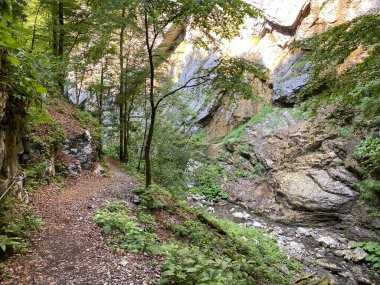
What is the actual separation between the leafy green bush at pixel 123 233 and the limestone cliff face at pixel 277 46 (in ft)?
34.2

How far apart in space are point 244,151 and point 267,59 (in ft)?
19.7

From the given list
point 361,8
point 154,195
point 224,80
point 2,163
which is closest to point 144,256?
point 2,163

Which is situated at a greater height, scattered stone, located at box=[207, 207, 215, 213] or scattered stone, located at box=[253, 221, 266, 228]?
scattered stone, located at box=[207, 207, 215, 213]

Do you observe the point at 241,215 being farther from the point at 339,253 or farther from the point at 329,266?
the point at 329,266

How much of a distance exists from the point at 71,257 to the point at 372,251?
28.2 ft

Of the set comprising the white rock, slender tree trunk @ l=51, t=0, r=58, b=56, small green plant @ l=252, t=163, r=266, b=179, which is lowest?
small green plant @ l=252, t=163, r=266, b=179

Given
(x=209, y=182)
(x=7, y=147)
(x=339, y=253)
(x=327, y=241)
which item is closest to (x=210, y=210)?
(x=209, y=182)

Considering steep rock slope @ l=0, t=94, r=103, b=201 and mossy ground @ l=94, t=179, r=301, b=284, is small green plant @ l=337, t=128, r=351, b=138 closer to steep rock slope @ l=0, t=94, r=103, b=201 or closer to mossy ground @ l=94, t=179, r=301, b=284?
mossy ground @ l=94, t=179, r=301, b=284

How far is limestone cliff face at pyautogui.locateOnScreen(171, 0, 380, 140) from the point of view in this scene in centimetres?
1401

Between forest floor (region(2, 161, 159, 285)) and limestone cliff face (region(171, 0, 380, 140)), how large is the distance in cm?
1042

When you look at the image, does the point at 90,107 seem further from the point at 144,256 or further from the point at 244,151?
the point at 144,256

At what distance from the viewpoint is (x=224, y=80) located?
6.38 meters

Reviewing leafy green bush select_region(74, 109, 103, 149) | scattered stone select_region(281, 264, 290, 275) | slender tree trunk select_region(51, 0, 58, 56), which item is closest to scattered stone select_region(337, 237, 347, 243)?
scattered stone select_region(281, 264, 290, 275)

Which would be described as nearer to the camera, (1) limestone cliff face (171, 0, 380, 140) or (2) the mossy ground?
(2) the mossy ground
